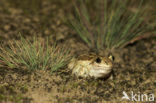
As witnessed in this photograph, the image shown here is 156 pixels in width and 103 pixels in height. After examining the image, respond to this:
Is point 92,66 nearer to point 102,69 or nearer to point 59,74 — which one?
point 102,69

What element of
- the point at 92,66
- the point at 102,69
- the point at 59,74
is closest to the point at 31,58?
the point at 59,74

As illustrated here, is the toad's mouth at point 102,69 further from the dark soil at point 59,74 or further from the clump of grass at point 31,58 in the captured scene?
the clump of grass at point 31,58

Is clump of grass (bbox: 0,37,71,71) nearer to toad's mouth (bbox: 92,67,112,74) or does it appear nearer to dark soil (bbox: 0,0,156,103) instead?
dark soil (bbox: 0,0,156,103)

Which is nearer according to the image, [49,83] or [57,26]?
[49,83]

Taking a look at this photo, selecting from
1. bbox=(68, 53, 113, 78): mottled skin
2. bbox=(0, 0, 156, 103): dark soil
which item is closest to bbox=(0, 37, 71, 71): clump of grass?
bbox=(0, 0, 156, 103): dark soil

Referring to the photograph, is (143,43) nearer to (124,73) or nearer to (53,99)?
(124,73)

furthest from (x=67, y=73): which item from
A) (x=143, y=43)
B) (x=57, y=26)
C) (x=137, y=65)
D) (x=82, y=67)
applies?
→ (x=143, y=43)
